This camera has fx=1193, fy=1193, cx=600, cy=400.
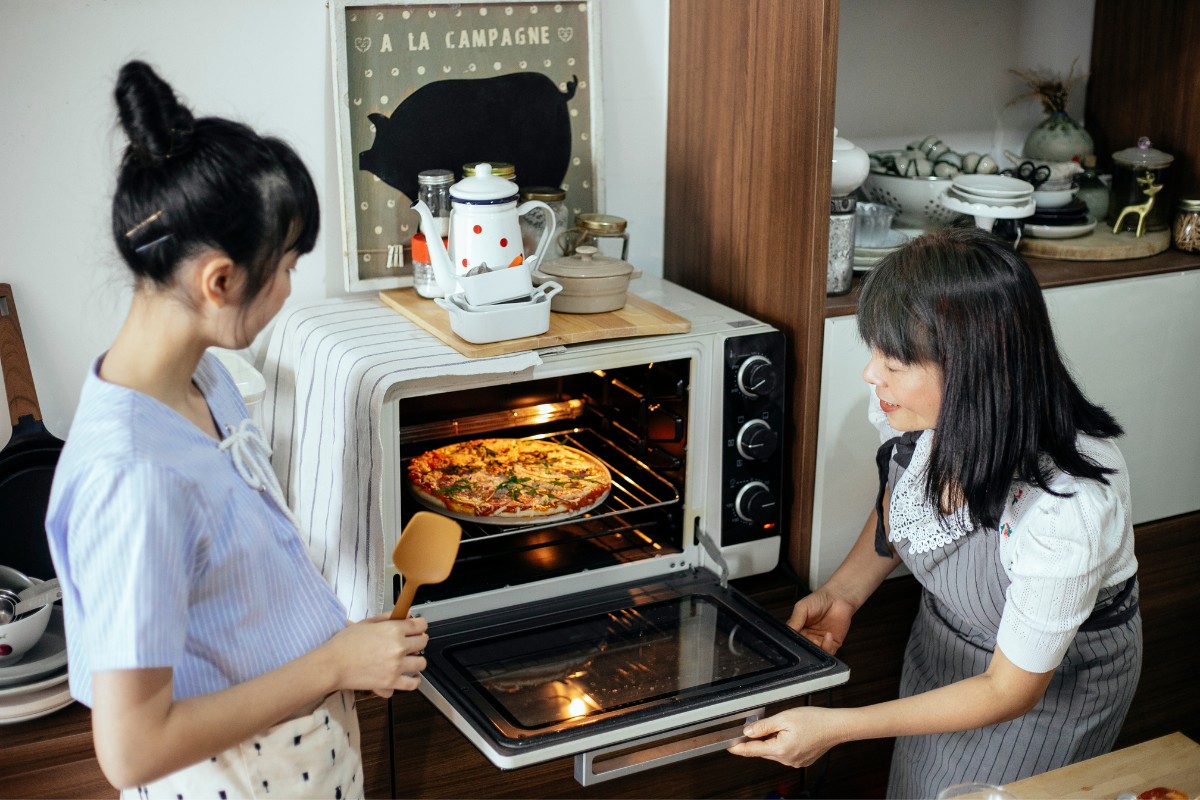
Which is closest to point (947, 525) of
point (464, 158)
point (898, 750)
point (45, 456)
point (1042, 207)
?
point (898, 750)

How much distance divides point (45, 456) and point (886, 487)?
3.51 feet

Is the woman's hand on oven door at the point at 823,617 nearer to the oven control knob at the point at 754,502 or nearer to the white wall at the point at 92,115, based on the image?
the oven control knob at the point at 754,502

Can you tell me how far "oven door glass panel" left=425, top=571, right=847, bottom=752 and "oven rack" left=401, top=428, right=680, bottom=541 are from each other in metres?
0.10

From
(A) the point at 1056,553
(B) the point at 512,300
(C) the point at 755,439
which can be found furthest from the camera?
(C) the point at 755,439

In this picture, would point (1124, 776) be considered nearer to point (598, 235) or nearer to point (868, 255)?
point (868, 255)

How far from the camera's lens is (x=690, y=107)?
5.80 feet

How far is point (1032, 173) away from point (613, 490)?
85cm

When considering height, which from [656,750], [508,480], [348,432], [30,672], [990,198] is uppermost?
[990,198]

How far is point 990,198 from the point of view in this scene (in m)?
1.75

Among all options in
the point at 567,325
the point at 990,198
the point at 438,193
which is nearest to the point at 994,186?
the point at 990,198

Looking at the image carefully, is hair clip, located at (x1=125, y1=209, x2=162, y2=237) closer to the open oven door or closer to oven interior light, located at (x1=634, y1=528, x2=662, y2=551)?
the open oven door

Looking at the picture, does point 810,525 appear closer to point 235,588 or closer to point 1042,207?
point 1042,207

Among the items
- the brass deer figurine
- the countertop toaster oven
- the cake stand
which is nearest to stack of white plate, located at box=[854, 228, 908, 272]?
the cake stand

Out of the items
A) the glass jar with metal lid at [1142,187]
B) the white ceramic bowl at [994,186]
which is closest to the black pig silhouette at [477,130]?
the white ceramic bowl at [994,186]
